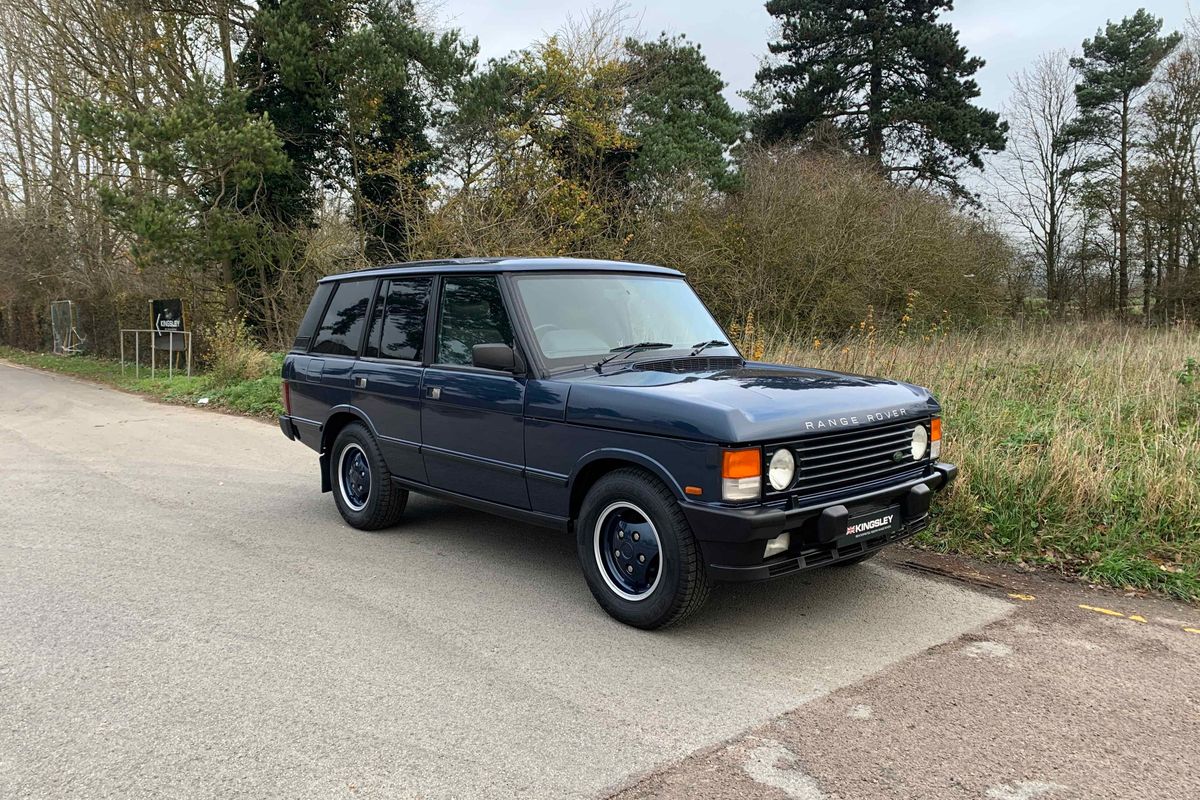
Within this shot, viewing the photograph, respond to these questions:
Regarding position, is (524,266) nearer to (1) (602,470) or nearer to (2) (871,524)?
Answer: (1) (602,470)

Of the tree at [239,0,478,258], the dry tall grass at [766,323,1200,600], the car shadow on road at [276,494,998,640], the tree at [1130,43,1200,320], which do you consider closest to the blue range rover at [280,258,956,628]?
the car shadow on road at [276,494,998,640]

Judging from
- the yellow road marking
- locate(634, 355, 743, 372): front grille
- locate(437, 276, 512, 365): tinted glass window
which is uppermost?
locate(437, 276, 512, 365): tinted glass window

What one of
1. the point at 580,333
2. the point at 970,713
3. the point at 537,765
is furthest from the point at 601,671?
the point at 580,333

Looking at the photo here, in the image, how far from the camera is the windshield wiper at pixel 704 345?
5.15m

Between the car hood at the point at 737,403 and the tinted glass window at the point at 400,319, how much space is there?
1.49 meters

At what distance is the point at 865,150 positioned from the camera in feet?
96.5

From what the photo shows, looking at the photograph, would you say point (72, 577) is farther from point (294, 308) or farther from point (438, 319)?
point (294, 308)

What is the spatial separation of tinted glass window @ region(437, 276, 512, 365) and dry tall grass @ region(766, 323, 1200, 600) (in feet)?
10.6

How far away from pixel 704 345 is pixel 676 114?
21.5m

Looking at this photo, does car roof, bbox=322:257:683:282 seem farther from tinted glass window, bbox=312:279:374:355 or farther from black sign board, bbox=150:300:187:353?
black sign board, bbox=150:300:187:353

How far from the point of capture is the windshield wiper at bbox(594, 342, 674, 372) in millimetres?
4750

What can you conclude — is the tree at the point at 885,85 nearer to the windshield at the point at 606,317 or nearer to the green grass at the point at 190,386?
the green grass at the point at 190,386

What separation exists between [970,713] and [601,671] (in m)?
1.54

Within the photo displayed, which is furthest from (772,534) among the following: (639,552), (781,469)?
(639,552)
